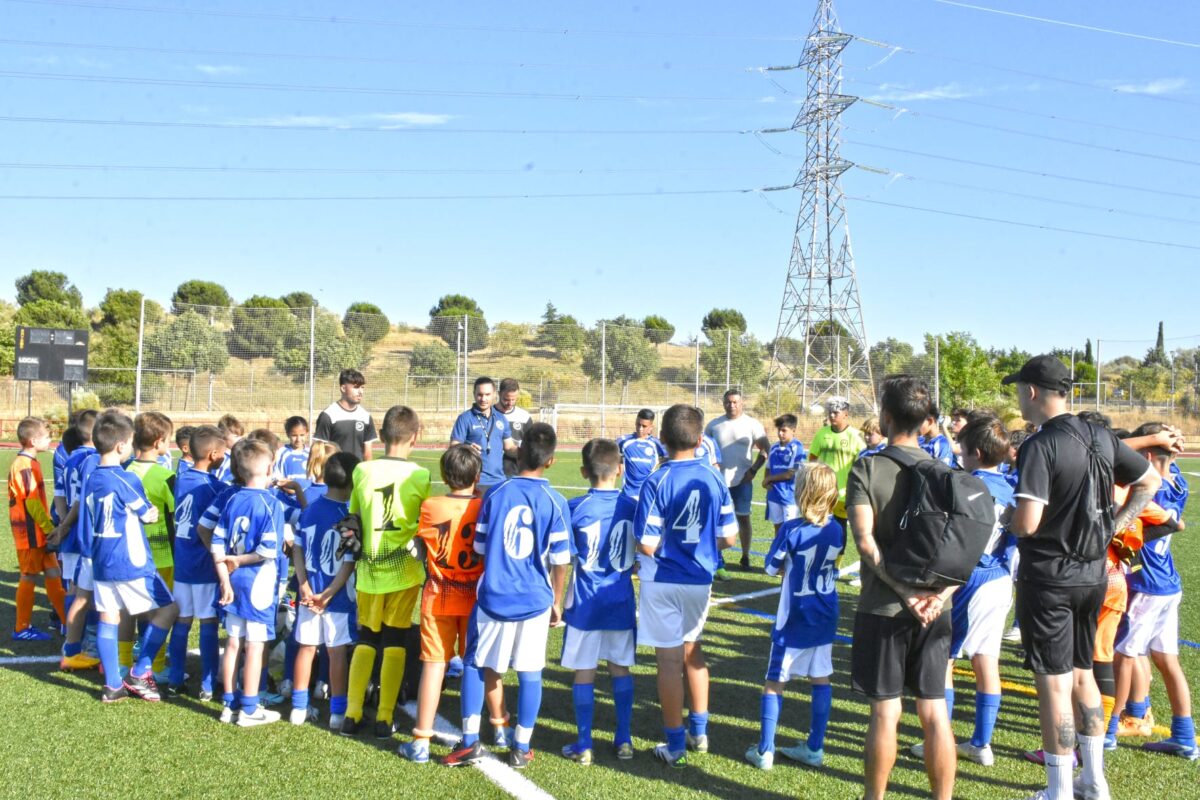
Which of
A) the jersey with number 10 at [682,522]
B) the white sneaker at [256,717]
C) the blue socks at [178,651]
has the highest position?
the jersey with number 10 at [682,522]

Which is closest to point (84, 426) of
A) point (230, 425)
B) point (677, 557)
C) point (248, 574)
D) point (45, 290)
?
point (230, 425)

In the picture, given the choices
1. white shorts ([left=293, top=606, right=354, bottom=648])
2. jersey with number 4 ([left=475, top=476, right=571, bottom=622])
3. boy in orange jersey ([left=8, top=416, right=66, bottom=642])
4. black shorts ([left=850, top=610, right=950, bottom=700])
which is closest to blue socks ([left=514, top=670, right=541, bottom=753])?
jersey with number 4 ([left=475, top=476, right=571, bottom=622])

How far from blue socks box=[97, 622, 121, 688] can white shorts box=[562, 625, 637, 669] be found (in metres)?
2.77

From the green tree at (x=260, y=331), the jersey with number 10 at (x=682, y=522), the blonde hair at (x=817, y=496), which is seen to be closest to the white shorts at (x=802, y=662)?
the jersey with number 10 at (x=682, y=522)

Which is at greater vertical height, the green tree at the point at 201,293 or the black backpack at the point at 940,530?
the green tree at the point at 201,293

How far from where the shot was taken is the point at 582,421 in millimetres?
31594

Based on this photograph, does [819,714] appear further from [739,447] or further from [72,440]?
[72,440]

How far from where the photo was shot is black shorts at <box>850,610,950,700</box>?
379cm

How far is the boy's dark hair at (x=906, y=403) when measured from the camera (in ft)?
12.6

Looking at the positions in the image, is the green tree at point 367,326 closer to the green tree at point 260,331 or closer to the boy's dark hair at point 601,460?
the green tree at point 260,331

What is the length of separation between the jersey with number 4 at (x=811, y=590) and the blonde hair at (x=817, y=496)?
59 millimetres

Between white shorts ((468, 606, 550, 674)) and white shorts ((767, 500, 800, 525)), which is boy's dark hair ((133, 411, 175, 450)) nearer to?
white shorts ((468, 606, 550, 674))

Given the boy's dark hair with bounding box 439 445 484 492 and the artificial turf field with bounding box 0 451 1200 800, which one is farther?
the boy's dark hair with bounding box 439 445 484 492

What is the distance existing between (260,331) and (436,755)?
21.7 meters
